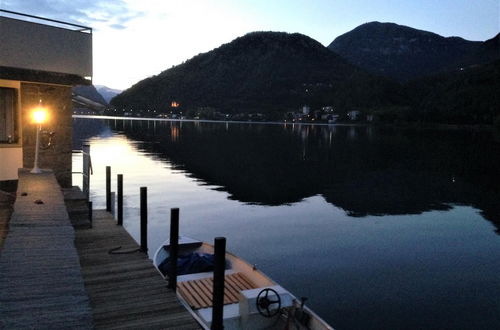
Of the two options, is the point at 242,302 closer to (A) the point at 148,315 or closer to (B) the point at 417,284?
(A) the point at 148,315

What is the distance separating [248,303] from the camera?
990 centimetres

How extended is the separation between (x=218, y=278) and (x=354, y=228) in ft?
65.0

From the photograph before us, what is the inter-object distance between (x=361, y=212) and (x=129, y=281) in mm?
24539

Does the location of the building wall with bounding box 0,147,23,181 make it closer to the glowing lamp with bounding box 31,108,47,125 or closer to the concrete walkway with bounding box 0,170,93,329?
the glowing lamp with bounding box 31,108,47,125

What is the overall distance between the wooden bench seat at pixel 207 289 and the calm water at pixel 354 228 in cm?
397

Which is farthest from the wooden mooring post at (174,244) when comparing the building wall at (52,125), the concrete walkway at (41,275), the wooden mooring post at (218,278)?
the building wall at (52,125)

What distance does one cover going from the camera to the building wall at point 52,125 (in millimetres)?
15648

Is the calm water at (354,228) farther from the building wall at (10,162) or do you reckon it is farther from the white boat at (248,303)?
the building wall at (10,162)

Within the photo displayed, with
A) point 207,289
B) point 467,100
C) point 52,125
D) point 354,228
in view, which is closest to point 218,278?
point 207,289

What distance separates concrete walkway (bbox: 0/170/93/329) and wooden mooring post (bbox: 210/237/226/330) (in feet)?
8.31

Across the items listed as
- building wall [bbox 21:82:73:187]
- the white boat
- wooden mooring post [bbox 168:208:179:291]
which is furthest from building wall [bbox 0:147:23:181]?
wooden mooring post [bbox 168:208:179:291]

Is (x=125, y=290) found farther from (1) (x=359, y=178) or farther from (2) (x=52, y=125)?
(1) (x=359, y=178)

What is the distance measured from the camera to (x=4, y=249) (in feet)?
25.1

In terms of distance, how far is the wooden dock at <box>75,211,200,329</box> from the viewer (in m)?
7.70
